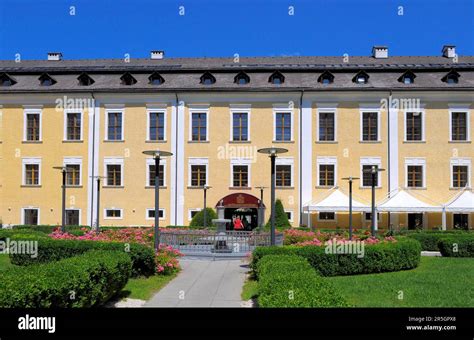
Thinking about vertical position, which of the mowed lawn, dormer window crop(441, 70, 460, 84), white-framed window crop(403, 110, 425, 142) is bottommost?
the mowed lawn

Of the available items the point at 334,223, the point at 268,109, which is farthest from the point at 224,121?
the point at 334,223

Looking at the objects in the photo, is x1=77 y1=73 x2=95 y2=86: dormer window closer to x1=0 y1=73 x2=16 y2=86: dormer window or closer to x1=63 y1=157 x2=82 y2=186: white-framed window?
x1=0 y1=73 x2=16 y2=86: dormer window

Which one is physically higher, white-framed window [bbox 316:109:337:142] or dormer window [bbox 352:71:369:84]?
dormer window [bbox 352:71:369:84]

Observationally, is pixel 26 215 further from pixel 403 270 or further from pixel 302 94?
pixel 403 270

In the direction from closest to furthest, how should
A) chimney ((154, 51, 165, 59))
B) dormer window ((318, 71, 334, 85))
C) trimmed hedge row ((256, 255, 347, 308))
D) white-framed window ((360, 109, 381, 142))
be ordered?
trimmed hedge row ((256, 255, 347, 308)) → white-framed window ((360, 109, 381, 142)) → dormer window ((318, 71, 334, 85)) → chimney ((154, 51, 165, 59))

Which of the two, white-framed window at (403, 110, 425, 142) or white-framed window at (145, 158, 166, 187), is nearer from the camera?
white-framed window at (403, 110, 425, 142)

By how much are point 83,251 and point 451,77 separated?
26.6 meters

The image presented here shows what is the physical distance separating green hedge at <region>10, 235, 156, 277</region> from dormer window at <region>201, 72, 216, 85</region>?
18.3m

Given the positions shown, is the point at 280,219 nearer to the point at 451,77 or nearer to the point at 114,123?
the point at 114,123

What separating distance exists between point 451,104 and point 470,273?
19.9 metres

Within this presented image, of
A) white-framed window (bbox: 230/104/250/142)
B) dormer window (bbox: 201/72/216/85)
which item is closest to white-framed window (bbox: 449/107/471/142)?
white-framed window (bbox: 230/104/250/142)

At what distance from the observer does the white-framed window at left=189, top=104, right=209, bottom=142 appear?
103 ft

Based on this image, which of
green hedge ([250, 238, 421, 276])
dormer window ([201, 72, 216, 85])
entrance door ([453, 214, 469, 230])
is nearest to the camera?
green hedge ([250, 238, 421, 276])

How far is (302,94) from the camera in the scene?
1201 inches
